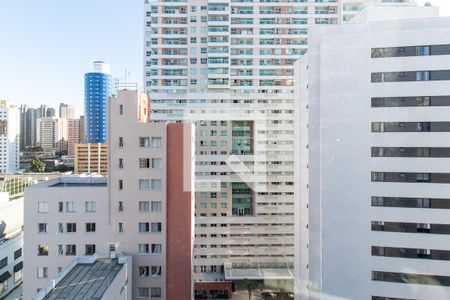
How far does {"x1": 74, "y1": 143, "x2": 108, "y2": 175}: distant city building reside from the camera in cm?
1480

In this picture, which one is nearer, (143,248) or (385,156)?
(385,156)

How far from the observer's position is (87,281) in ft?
10.5

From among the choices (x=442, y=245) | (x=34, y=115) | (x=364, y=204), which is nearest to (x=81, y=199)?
(x=364, y=204)

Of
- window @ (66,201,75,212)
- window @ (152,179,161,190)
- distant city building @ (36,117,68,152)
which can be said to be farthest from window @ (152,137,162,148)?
distant city building @ (36,117,68,152)

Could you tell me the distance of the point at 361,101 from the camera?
375 cm

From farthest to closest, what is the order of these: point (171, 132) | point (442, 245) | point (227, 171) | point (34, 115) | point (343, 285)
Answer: point (34, 115) < point (227, 171) < point (171, 132) < point (343, 285) < point (442, 245)

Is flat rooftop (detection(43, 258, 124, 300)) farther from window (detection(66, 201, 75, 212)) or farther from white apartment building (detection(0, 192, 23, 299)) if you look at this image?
white apartment building (detection(0, 192, 23, 299))

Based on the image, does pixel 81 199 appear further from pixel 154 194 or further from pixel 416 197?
pixel 416 197

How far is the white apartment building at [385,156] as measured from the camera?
3.59m

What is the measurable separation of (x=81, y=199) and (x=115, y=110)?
3.90ft

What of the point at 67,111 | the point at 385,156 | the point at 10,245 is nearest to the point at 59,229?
the point at 10,245

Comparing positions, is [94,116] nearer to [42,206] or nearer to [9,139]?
[9,139]

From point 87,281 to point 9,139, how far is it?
11.5 m

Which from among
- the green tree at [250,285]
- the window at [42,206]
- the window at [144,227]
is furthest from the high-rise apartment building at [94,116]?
the window at [144,227]
